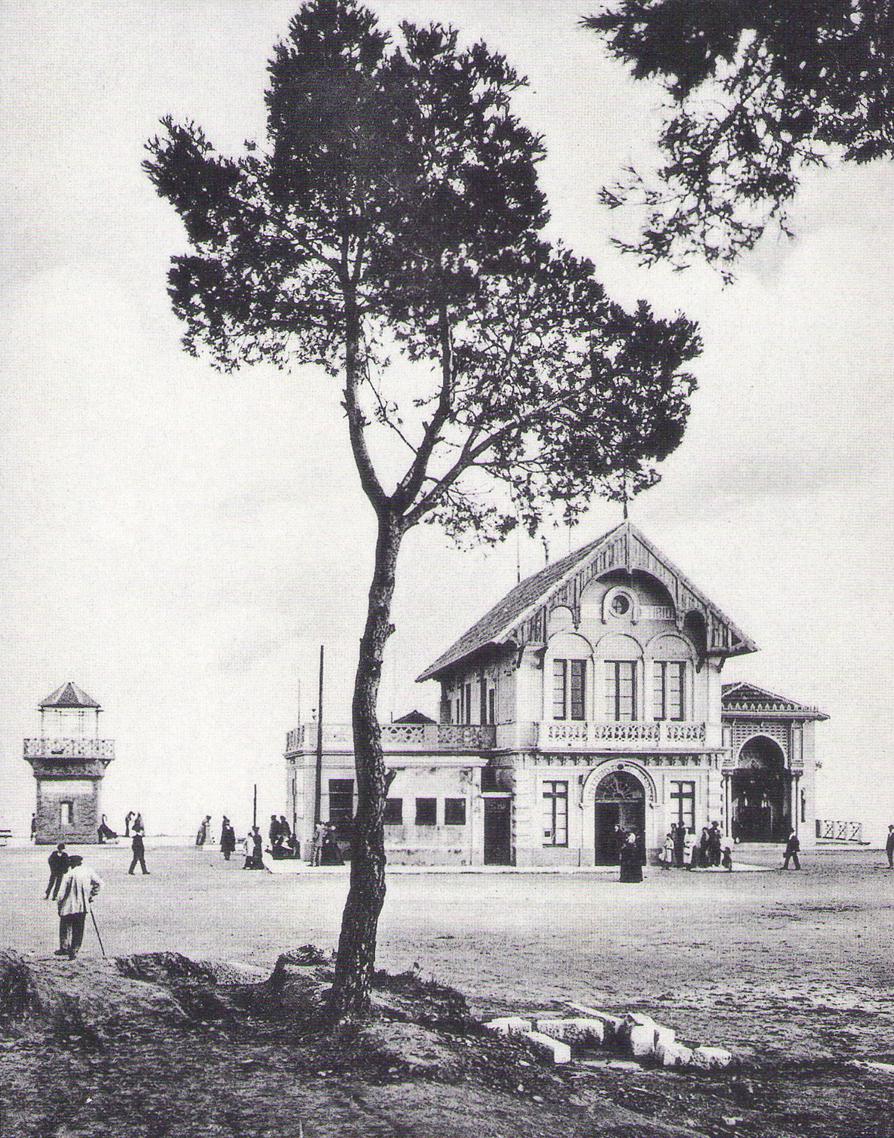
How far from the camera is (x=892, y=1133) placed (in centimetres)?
912

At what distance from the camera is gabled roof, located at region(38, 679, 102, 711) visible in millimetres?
55781

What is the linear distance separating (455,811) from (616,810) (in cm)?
557

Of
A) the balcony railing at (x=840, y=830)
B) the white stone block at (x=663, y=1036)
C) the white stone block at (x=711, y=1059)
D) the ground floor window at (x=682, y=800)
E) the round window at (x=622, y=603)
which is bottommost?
the balcony railing at (x=840, y=830)

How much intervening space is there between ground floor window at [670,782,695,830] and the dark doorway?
5.71m

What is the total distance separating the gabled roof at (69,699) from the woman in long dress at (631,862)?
31.2 metres

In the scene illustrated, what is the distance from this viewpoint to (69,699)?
184 feet

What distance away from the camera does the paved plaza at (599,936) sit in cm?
1405

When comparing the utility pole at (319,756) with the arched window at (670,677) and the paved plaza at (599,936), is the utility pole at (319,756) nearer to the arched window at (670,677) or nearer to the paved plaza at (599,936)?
the paved plaza at (599,936)

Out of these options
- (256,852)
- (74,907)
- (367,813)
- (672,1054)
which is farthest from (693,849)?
(672,1054)

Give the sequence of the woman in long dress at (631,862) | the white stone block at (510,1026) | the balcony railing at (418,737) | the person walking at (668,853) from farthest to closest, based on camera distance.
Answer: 1. the balcony railing at (418,737)
2. the person walking at (668,853)
3. the woman in long dress at (631,862)
4. the white stone block at (510,1026)

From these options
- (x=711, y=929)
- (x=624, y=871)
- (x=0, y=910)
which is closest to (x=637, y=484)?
(x=711, y=929)

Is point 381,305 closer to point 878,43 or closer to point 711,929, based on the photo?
point 878,43

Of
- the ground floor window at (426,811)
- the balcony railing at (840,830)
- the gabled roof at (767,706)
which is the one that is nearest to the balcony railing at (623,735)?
the ground floor window at (426,811)

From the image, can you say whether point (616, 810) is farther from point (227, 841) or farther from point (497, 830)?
point (227, 841)
